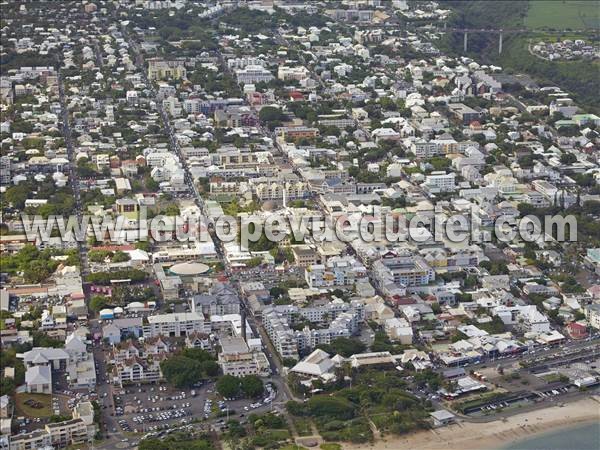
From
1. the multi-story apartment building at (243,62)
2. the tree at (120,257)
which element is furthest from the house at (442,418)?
the multi-story apartment building at (243,62)

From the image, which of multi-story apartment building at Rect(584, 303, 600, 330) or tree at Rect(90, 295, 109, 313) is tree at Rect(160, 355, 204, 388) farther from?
multi-story apartment building at Rect(584, 303, 600, 330)

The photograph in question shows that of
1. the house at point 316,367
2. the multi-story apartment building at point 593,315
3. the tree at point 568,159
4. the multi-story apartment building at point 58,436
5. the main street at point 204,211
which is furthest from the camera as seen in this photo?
the tree at point 568,159

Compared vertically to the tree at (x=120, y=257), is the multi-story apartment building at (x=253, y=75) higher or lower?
lower

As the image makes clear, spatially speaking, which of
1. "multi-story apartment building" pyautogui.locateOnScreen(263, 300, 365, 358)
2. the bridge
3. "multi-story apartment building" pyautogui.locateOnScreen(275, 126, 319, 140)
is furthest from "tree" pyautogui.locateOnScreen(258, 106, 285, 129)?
the bridge

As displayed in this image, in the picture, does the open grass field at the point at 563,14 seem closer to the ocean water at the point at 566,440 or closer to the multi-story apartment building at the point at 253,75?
the multi-story apartment building at the point at 253,75

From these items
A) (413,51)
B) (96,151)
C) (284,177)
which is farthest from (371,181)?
(413,51)

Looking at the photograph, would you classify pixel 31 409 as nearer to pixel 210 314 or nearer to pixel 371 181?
pixel 210 314
